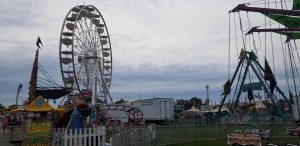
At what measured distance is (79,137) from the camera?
1378 centimetres

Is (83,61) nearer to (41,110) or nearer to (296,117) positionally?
(41,110)

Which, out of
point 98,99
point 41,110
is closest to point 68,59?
point 98,99

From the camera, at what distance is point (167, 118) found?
45656 millimetres

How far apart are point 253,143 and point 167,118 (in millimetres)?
27494

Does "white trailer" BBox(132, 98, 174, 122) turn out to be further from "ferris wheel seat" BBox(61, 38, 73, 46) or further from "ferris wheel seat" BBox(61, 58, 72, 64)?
"ferris wheel seat" BBox(61, 38, 73, 46)

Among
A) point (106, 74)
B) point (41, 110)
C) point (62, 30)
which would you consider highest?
point (62, 30)

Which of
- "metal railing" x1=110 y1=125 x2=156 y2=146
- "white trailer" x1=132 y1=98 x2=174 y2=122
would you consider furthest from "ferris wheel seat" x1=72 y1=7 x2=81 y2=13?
"metal railing" x1=110 y1=125 x2=156 y2=146

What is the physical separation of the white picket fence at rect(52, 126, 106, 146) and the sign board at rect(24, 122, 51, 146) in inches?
11.4

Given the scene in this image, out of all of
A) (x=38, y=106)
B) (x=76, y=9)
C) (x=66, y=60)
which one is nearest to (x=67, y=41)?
(x=66, y=60)

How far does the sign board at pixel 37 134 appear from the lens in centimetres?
1402

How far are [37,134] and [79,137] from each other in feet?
5.46

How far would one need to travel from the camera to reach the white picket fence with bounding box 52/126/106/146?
13680 millimetres

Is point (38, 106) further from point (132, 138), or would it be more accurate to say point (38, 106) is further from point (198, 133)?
point (132, 138)

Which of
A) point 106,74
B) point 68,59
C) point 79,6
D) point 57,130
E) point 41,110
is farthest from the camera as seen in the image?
point 106,74
